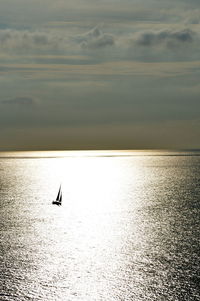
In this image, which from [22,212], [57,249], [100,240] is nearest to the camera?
[57,249]

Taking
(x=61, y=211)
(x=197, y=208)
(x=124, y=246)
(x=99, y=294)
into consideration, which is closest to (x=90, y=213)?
(x=61, y=211)

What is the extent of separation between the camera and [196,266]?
68375 mm

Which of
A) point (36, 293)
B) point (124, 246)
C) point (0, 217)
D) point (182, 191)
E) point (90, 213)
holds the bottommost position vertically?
point (36, 293)

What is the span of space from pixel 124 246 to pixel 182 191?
371 ft

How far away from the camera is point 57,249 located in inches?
3243

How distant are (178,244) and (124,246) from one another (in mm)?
10904

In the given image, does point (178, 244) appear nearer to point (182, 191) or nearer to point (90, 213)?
point (90, 213)

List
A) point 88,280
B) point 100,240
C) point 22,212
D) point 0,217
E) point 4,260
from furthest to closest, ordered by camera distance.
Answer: point 22,212, point 0,217, point 100,240, point 4,260, point 88,280

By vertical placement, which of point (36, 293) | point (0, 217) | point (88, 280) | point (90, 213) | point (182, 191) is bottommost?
point (36, 293)

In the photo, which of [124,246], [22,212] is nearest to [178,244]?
[124,246]

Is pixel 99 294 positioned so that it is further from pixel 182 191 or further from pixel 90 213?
pixel 182 191

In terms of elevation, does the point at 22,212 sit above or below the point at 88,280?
above

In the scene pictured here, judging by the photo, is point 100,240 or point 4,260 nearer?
point 4,260

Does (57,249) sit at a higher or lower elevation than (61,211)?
lower
